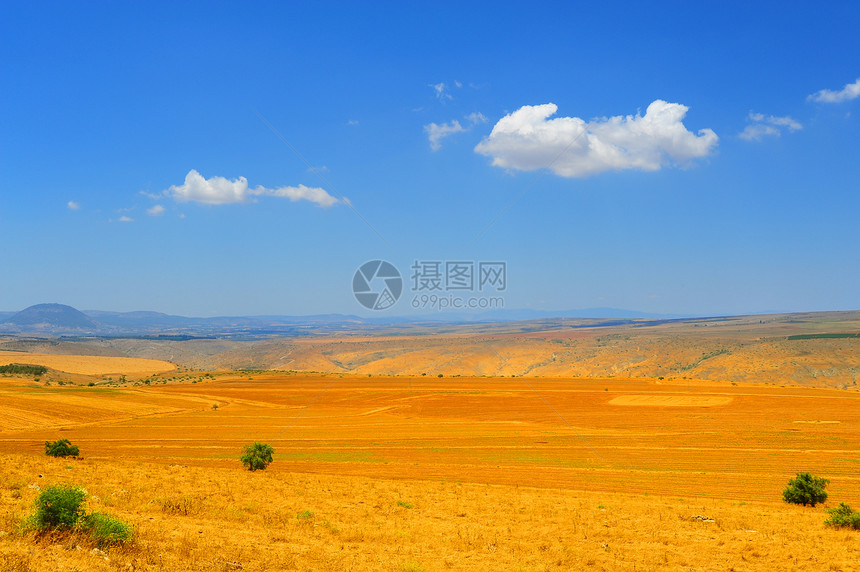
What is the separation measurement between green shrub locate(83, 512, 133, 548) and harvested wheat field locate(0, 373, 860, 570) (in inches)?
17.7

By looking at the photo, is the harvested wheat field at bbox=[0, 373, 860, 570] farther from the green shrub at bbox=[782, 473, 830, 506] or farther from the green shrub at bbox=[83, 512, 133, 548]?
the green shrub at bbox=[782, 473, 830, 506]

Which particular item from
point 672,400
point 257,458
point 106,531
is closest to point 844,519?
point 106,531

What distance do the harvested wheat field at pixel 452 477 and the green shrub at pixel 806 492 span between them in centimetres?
78

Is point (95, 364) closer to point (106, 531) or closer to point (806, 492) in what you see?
point (106, 531)

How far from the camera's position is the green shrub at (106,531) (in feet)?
30.5

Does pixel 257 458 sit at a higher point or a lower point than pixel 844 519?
lower

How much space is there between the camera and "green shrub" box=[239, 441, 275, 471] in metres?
22.8

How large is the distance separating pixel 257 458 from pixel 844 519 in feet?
69.4

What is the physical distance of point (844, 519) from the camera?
14.2m

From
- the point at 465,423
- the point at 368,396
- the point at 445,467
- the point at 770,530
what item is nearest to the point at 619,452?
the point at 445,467

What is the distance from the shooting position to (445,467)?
25.3 m

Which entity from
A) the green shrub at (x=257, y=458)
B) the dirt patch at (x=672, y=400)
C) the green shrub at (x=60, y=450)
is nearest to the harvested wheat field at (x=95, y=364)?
the green shrub at (x=60, y=450)

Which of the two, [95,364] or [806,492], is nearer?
[806,492]

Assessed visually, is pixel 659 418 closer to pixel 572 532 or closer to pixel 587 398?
pixel 587 398
